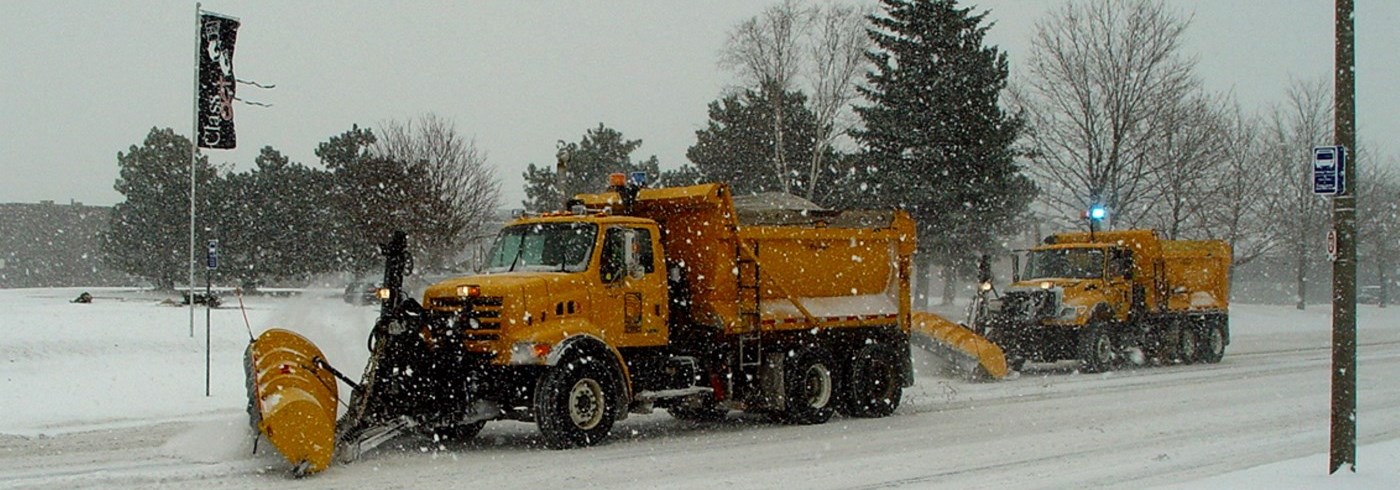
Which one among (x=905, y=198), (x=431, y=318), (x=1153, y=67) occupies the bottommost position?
(x=431, y=318)

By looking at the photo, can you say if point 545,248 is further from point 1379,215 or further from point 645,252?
point 1379,215

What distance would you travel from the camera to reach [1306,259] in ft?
173

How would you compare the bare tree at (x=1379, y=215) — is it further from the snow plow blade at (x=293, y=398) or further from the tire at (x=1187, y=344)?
the snow plow blade at (x=293, y=398)

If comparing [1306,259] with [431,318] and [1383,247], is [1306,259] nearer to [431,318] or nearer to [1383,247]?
[1383,247]

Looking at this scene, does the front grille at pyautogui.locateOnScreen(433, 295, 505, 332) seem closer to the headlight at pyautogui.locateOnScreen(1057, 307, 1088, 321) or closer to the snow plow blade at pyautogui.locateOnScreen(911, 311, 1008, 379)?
the snow plow blade at pyautogui.locateOnScreen(911, 311, 1008, 379)

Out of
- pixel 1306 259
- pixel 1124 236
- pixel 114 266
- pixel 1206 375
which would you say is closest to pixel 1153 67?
pixel 1124 236

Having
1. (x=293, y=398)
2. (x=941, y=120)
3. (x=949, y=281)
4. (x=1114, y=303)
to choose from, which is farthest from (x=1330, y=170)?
(x=949, y=281)

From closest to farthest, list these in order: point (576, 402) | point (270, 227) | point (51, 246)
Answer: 1. point (576, 402)
2. point (270, 227)
3. point (51, 246)

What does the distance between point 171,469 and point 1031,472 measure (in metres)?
7.79

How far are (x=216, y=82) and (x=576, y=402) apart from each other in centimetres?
1478

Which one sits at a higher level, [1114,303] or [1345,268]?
[1345,268]

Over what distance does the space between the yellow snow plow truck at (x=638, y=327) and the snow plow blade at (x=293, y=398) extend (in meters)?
0.03

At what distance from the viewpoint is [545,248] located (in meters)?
13.6

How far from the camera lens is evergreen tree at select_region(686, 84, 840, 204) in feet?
150
